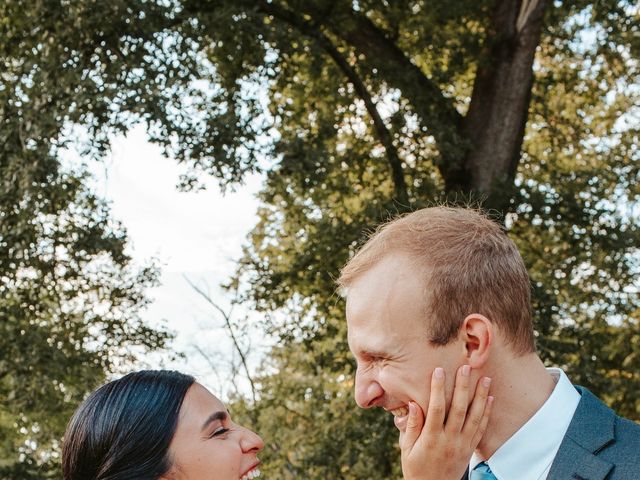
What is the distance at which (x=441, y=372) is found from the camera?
2773mm

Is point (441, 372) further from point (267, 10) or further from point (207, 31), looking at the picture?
point (267, 10)

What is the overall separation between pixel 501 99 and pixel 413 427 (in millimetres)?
9986

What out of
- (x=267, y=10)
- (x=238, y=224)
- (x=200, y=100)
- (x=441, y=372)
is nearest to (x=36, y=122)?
(x=200, y=100)

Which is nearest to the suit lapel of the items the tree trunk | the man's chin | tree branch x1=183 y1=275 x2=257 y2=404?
the man's chin

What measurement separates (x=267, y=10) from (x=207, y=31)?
1.30 metres

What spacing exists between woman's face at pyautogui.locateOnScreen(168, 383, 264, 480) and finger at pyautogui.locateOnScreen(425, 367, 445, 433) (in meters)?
0.69

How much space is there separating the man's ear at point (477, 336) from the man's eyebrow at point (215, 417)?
0.93m

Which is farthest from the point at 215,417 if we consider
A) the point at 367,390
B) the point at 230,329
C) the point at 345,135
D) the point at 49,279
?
the point at 230,329

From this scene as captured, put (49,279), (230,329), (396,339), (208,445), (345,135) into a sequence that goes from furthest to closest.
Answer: (230,329)
(345,135)
(49,279)
(208,445)
(396,339)

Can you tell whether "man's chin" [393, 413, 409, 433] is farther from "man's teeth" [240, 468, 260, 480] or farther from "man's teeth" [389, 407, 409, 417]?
"man's teeth" [240, 468, 260, 480]

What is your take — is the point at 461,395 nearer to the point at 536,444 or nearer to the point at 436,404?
the point at 436,404

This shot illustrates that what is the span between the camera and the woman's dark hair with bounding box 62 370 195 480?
10.2 feet

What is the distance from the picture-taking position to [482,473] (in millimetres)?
2934

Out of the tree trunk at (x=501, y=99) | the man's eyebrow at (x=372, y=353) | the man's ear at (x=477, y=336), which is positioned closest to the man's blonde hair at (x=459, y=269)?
the man's ear at (x=477, y=336)
